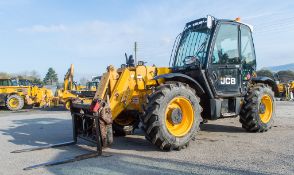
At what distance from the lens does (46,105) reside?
21.8 metres


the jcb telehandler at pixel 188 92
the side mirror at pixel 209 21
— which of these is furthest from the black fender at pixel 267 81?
the side mirror at pixel 209 21

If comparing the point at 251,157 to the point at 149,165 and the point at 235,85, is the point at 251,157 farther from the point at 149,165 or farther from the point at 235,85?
the point at 235,85

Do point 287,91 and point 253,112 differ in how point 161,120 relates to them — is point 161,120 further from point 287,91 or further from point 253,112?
point 287,91

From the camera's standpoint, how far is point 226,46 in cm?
774

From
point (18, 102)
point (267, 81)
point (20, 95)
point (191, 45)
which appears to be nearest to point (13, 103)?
point (18, 102)

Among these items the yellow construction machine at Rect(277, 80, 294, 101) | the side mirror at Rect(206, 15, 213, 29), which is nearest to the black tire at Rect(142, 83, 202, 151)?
the side mirror at Rect(206, 15, 213, 29)

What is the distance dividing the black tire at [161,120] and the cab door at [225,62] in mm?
1469

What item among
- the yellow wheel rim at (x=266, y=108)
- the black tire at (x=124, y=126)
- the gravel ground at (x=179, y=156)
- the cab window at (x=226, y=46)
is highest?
the cab window at (x=226, y=46)

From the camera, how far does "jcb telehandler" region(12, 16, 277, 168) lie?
605 cm

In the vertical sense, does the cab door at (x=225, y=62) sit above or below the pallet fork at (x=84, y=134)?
above

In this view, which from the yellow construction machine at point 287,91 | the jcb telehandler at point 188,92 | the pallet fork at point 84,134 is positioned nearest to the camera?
the pallet fork at point 84,134

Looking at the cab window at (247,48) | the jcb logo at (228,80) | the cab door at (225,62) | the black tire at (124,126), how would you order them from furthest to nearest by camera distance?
1. the cab window at (247,48)
2. the black tire at (124,126)
3. the jcb logo at (228,80)
4. the cab door at (225,62)

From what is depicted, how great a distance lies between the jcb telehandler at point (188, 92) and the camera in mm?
6051

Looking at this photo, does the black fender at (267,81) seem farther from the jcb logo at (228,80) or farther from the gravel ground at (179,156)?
the gravel ground at (179,156)
